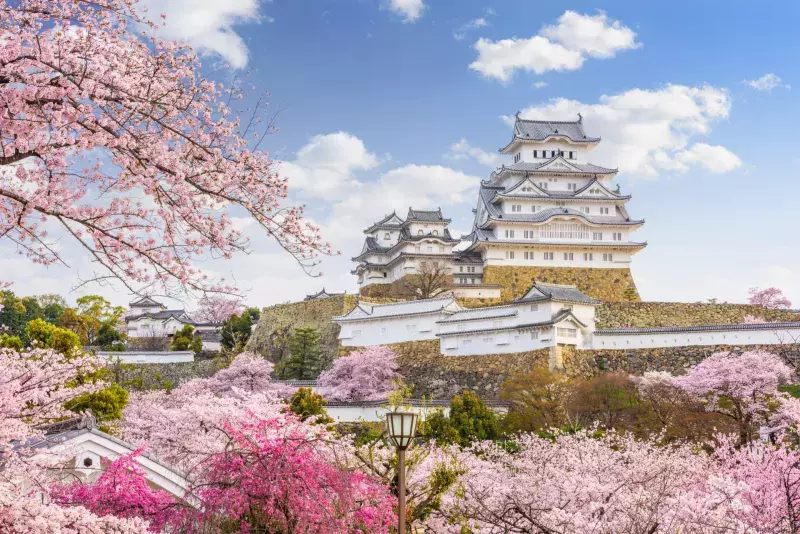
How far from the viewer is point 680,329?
30.3m

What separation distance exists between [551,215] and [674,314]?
862 cm

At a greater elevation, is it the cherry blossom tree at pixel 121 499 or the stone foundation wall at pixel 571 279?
→ the stone foundation wall at pixel 571 279

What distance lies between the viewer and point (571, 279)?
42312 millimetres

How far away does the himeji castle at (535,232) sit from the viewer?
4262 cm

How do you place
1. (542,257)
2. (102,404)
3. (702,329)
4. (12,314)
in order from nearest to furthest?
(102,404), (702,329), (542,257), (12,314)

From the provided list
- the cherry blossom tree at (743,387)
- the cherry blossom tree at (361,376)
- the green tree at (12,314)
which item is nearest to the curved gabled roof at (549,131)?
the cherry blossom tree at (361,376)

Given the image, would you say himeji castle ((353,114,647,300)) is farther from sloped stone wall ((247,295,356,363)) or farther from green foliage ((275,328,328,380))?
green foliage ((275,328,328,380))

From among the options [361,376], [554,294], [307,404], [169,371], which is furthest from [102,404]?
[169,371]

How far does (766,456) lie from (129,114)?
36.7 feet

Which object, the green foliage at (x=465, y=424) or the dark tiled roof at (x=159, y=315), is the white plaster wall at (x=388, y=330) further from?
the dark tiled roof at (x=159, y=315)

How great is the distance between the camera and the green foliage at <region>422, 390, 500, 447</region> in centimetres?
2344

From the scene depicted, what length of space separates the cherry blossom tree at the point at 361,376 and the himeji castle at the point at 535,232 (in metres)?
8.27

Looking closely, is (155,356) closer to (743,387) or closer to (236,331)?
(236,331)

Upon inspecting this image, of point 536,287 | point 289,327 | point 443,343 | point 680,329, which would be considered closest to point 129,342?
point 289,327
